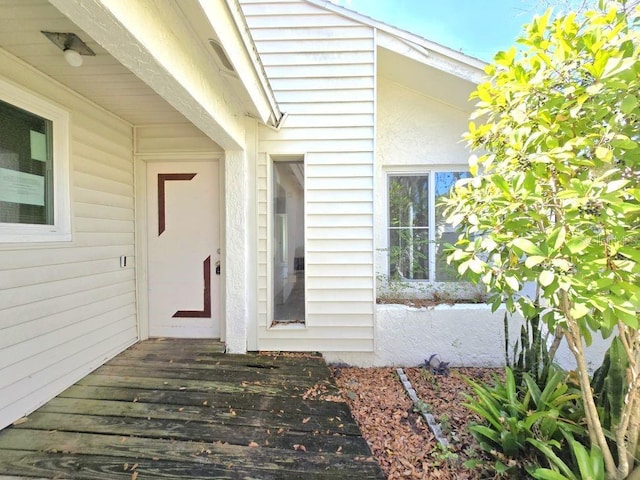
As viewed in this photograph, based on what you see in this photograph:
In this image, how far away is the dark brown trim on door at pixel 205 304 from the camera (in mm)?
3600

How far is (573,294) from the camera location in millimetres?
1304

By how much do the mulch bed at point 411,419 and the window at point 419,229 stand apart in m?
1.29

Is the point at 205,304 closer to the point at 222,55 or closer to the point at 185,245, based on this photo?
the point at 185,245

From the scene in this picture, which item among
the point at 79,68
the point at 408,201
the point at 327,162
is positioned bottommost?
the point at 408,201

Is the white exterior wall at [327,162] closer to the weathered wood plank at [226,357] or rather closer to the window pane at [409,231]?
the weathered wood plank at [226,357]

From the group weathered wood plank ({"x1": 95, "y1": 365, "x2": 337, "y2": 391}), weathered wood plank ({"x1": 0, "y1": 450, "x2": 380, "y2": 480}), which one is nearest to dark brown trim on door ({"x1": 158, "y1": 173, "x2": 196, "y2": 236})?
weathered wood plank ({"x1": 95, "y1": 365, "x2": 337, "y2": 391})

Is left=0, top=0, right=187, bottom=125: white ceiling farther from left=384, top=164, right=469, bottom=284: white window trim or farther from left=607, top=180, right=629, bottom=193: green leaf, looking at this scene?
left=607, top=180, right=629, bottom=193: green leaf

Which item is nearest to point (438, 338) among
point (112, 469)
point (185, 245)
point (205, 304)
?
point (205, 304)

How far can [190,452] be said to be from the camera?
6.34 ft

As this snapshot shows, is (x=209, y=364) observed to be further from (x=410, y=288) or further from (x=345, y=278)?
(x=410, y=288)

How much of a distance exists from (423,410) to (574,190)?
2.20m

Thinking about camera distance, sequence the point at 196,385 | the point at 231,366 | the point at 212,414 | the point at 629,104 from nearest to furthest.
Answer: the point at 629,104
the point at 212,414
the point at 196,385
the point at 231,366

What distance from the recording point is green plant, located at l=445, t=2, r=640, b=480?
1.28 meters

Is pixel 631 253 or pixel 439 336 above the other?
pixel 631 253
